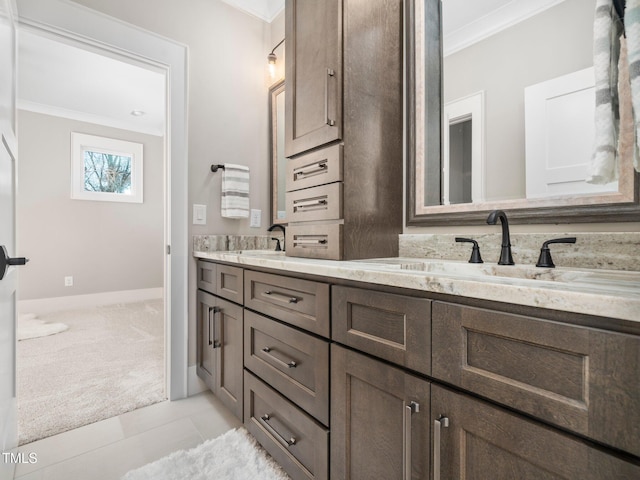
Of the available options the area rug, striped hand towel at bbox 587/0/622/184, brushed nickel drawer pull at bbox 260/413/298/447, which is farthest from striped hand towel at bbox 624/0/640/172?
the area rug

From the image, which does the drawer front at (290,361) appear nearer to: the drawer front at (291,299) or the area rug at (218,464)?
the drawer front at (291,299)

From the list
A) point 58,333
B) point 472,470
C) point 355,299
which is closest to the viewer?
point 472,470

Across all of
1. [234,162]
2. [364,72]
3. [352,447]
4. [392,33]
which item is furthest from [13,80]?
[352,447]

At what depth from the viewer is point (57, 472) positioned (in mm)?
1347

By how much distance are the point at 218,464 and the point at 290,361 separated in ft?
2.04

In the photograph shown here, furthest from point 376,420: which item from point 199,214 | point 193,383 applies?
point 199,214

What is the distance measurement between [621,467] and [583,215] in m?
0.74

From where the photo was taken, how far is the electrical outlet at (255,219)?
2291 millimetres

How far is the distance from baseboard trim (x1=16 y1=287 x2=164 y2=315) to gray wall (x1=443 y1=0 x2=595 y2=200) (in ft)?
15.8

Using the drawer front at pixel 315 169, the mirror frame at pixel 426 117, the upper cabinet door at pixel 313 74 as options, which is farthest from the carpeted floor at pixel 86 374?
the mirror frame at pixel 426 117

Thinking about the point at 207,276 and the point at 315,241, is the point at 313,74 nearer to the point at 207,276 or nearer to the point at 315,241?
the point at 315,241

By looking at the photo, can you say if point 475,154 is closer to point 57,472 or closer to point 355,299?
point 355,299

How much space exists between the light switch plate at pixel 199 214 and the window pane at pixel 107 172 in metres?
3.30

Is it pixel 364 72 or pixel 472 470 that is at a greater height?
pixel 364 72
